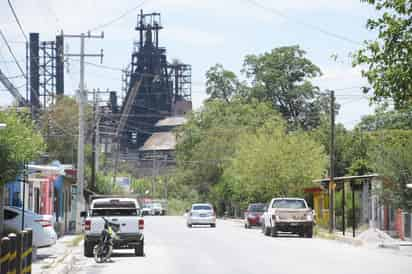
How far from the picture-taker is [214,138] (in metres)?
104

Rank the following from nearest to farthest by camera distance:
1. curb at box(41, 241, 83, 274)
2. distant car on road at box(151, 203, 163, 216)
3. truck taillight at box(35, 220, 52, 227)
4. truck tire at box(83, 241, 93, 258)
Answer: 1. curb at box(41, 241, 83, 274)
2. truck taillight at box(35, 220, 52, 227)
3. truck tire at box(83, 241, 93, 258)
4. distant car on road at box(151, 203, 163, 216)

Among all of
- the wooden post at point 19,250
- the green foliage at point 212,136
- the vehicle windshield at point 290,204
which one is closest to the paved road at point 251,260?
the wooden post at point 19,250

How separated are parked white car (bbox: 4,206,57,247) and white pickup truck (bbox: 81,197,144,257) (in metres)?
1.34

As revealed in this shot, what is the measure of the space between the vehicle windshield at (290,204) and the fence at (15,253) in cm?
2893

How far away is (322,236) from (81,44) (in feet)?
62.0

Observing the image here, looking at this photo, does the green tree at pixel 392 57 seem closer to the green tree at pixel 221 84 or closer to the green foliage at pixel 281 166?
the green foliage at pixel 281 166

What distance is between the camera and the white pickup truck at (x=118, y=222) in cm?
2895

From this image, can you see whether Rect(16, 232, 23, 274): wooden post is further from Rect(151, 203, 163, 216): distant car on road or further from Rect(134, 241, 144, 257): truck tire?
Rect(151, 203, 163, 216): distant car on road

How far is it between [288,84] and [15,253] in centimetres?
9881

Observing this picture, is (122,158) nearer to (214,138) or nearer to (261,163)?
(214,138)

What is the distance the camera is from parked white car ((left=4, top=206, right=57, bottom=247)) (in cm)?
2773

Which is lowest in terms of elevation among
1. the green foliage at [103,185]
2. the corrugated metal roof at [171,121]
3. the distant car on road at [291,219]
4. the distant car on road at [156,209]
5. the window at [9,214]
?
the distant car on road at [156,209]

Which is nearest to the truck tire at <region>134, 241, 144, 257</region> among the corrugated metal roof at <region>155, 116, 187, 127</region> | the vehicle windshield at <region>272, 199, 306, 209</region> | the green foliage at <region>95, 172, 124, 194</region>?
the vehicle windshield at <region>272, 199, 306, 209</region>

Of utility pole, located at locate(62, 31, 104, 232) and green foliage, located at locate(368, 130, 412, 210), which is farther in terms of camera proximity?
utility pole, located at locate(62, 31, 104, 232)
